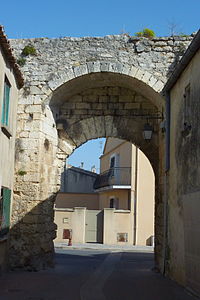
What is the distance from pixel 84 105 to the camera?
36.6 feet

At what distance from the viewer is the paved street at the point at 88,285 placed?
6697mm

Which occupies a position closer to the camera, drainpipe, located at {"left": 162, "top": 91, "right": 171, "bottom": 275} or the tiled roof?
the tiled roof

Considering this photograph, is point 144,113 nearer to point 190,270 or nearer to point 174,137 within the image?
→ point 174,137

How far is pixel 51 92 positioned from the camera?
9.95 m

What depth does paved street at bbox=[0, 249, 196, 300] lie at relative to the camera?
6.70 meters

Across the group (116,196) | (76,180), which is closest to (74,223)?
(116,196)

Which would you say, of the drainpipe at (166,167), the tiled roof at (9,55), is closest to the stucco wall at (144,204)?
the drainpipe at (166,167)

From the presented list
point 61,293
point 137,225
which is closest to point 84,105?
point 61,293

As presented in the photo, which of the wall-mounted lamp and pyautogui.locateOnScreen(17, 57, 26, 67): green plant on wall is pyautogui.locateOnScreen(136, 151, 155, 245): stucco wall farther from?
pyautogui.locateOnScreen(17, 57, 26, 67): green plant on wall

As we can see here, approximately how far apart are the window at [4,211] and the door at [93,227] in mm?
11667

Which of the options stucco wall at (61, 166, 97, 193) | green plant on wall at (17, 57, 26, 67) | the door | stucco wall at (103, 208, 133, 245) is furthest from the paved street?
stucco wall at (61, 166, 97, 193)

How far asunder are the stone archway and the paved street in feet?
2.46

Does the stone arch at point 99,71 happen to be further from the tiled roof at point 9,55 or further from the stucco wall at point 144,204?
the stucco wall at point 144,204

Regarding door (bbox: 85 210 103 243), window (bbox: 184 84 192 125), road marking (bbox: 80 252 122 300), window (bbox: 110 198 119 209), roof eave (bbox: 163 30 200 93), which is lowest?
road marking (bbox: 80 252 122 300)
